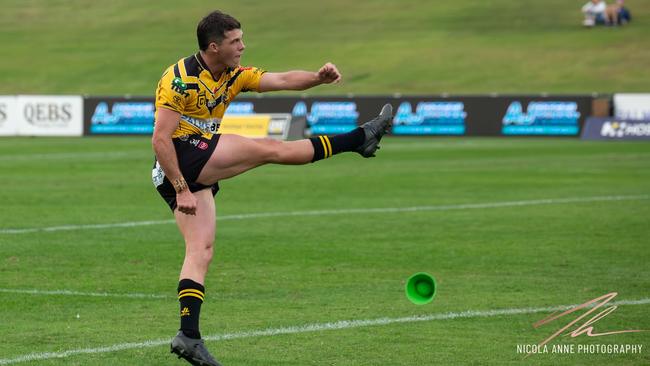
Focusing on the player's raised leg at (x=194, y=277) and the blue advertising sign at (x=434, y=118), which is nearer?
the player's raised leg at (x=194, y=277)

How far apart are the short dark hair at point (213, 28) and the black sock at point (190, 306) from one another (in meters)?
1.54

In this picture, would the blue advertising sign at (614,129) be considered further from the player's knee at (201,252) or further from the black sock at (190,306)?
the black sock at (190,306)

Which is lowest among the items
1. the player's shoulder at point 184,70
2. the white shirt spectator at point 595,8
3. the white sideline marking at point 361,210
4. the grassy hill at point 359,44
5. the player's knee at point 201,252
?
the grassy hill at point 359,44

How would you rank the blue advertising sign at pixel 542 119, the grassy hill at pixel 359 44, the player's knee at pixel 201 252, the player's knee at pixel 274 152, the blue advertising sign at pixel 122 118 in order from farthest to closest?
the grassy hill at pixel 359 44 < the blue advertising sign at pixel 122 118 < the blue advertising sign at pixel 542 119 < the player's knee at pixel 274 152 < the player's knee at pixel 201 252

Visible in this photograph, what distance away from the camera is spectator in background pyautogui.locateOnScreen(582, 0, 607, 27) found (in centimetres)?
5894

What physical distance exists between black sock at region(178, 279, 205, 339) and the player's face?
1.46 metres

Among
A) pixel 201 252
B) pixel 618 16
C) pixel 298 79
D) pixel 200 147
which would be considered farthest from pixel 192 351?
pixel 618 16

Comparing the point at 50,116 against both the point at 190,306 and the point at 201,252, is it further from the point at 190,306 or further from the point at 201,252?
the point at 190,306

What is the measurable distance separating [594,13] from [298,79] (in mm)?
53035

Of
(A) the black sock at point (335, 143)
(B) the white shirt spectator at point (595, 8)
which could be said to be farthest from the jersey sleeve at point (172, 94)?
(B) the white shirt spectator at point (595, 8)

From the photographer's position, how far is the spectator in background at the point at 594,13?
5894cm

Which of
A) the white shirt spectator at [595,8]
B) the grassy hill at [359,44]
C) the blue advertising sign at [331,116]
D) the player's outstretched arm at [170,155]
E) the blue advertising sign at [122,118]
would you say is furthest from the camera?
the white shirt spectator at [595,8]

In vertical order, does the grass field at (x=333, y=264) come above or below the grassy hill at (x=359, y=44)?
above

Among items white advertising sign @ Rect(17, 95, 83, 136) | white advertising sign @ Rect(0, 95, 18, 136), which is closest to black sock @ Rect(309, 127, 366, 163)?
white advertising sign @ Rect(17, 95, 83, 136)
